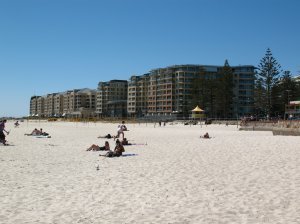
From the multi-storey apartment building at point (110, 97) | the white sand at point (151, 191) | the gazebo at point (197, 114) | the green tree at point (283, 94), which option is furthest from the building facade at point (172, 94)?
the white sand at point (151, 191)

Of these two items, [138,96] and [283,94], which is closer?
[283,94]

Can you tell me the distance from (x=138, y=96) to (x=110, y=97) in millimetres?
25153

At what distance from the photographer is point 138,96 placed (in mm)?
134125

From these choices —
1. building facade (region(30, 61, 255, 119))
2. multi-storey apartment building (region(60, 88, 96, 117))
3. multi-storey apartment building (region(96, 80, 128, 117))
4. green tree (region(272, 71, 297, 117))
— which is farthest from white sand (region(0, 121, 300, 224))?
multi-storey apartment building (region(60, 88, 96, 117))

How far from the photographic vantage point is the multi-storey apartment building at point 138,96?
131 m

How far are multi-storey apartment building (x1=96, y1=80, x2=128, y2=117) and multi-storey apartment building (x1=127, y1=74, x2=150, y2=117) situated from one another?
12778 millimetres

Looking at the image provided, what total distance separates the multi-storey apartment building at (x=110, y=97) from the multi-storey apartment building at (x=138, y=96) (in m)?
12.8

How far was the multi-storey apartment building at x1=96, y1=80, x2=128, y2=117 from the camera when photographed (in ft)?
493

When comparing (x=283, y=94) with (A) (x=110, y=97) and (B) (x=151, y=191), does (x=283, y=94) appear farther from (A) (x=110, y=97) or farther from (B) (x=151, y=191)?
(A) (x=110, y=97)

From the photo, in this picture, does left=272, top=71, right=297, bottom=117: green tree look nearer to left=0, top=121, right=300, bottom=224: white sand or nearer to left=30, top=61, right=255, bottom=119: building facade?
left=30, top=61, right=255, bottom=119: building facade

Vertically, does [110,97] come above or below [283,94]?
above

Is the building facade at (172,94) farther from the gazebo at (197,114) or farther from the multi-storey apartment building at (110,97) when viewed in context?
the gazebo at (197,114)


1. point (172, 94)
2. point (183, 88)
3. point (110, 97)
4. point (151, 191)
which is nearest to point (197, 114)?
point (183, 88)

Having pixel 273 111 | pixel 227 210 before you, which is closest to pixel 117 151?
pixel 227 210
